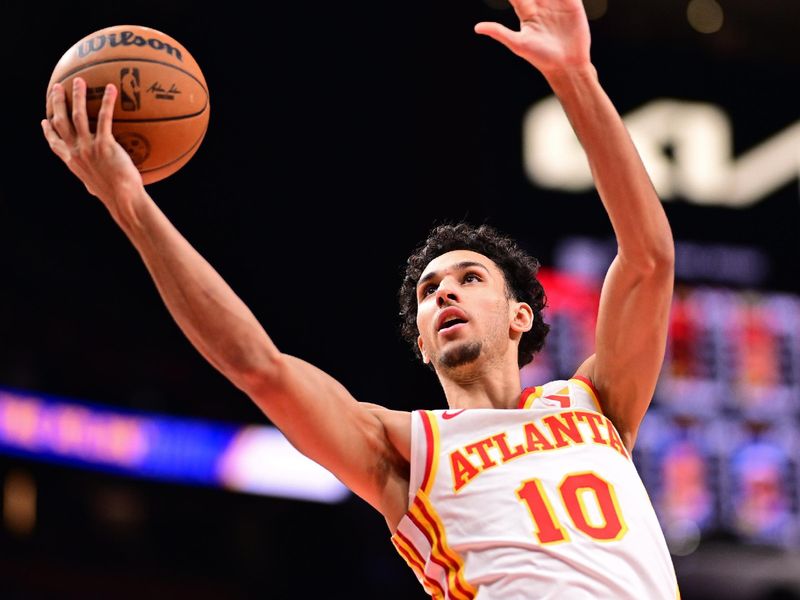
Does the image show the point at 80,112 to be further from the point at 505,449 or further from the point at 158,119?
the point at 505,449

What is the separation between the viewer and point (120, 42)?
353 centimetres

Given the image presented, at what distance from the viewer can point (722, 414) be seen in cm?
937

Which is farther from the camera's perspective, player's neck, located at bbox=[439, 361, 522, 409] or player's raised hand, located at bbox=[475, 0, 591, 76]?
player's neck, located at bbox=[439, 361, 522, 409]

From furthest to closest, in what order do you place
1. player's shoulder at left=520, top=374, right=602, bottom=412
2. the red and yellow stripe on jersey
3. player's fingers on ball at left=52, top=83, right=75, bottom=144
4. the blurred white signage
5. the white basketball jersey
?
the blurred white signage → player's shoulder at left=520, top=374, right=602, bottom=412 → the red and yellow stripe on jersey → the white basketball jersey → player's fingers on ball at left=52, top=83, right=75, bottom=144

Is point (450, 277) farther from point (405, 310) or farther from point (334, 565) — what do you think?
point (334, 565)

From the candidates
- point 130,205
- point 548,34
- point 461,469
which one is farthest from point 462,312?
point 130,205

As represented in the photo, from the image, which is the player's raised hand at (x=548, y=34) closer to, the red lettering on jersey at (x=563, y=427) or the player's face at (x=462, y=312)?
the player's face at (x=462, y=312)

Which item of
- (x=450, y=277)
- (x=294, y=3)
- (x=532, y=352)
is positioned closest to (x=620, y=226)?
(x=450, y=277)

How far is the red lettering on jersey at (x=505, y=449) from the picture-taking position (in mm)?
3590

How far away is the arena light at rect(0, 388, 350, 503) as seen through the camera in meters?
12.0

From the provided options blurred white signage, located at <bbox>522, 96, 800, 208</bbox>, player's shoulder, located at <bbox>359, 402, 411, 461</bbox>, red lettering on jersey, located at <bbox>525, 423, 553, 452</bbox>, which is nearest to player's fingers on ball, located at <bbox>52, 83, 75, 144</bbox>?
player's shoulder, located at <bbox>359, 402, 411, 461</bbox>

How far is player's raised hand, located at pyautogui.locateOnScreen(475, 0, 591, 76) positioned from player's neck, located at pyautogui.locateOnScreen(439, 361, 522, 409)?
100 cm

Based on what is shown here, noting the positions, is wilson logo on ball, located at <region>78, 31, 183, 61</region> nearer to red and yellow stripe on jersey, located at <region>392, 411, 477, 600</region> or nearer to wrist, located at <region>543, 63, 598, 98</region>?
wrist, located at <region>543, 63, 598, 98</region>

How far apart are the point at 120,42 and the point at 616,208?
146 centimetres
